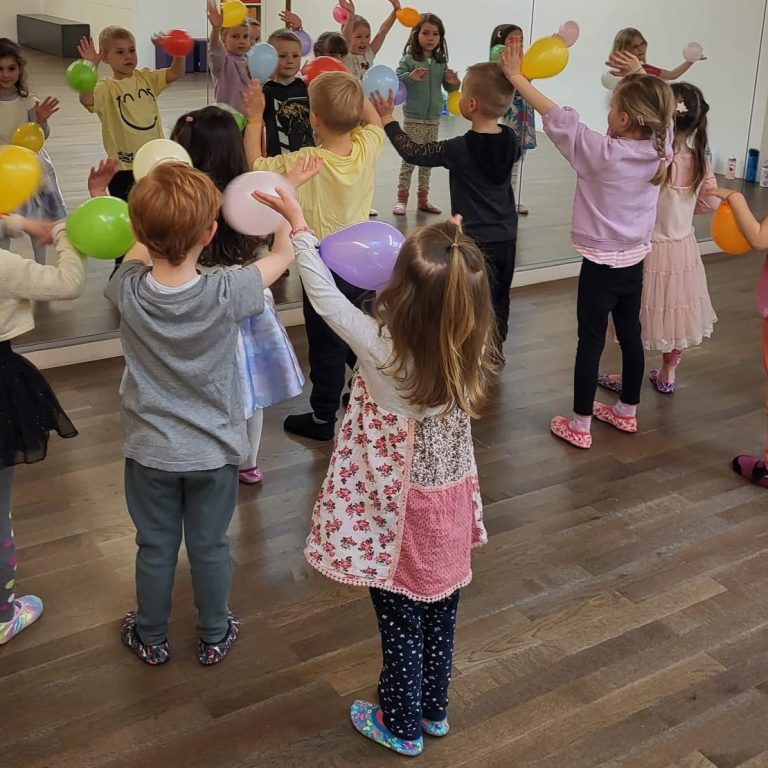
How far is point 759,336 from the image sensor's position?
4535mm

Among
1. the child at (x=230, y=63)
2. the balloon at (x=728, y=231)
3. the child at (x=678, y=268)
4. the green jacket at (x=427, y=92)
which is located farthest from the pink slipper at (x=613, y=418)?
the green jacket at (x=427, y=92)

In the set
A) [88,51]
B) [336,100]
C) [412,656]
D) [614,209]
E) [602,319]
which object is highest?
[88,51]

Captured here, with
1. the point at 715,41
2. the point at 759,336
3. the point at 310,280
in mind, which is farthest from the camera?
the point at 715,41

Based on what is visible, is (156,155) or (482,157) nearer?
(156,155)

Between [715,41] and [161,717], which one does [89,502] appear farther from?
[715,41]

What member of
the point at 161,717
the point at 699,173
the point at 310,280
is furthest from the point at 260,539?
the point at 699,173

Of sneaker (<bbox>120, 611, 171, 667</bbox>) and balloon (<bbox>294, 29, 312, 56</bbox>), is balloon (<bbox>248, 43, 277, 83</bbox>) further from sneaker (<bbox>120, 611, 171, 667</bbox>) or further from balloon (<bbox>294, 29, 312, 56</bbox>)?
sneaker (<bbox>120, 611, 171, 667</bbox>)

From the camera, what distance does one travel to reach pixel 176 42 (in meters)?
3.87

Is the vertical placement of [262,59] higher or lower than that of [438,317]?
higher

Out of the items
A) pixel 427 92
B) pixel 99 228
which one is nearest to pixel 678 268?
pixel 427 92

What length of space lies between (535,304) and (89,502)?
107 inches

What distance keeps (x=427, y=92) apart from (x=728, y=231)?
258cm

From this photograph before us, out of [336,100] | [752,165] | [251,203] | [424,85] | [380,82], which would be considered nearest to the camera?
[251,203]

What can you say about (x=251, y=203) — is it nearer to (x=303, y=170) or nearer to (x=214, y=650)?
(x=303, y=170)
